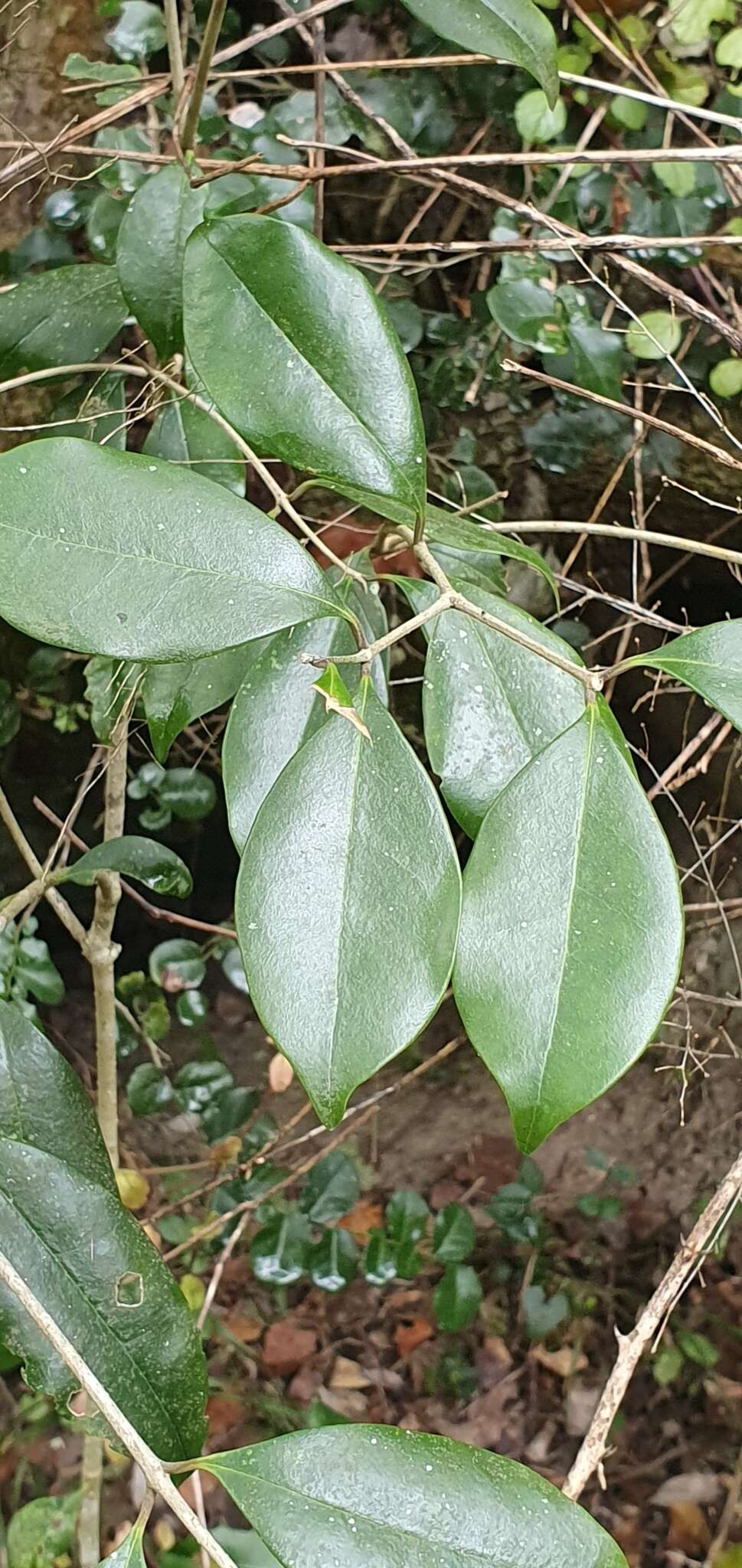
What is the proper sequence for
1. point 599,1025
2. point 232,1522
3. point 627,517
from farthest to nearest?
point 232,1522
point 627,517
point 599,1025

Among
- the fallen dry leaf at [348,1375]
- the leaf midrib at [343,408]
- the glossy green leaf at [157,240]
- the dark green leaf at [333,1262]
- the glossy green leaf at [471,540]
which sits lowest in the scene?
the fallen dry leaf at [348,1375]

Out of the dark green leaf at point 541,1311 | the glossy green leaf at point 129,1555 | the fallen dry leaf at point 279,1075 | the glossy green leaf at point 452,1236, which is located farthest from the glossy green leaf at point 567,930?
the dark green leaf at point 541,1311

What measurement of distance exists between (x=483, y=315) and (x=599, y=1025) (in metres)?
0.78

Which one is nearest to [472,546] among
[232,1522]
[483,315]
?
[483,315]

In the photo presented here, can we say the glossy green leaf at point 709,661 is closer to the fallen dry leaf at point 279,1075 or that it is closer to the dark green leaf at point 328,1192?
the dark green leaf at point 328,1192

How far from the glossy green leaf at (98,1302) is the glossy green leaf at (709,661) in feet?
1.42

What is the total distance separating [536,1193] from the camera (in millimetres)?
1386

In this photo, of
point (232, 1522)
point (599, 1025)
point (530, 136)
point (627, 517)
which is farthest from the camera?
point (232, 1522)

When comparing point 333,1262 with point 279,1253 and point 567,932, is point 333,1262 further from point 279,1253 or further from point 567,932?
point 567,932

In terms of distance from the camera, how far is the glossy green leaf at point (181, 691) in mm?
568

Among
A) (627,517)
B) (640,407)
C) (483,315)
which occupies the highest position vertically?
(483,315)

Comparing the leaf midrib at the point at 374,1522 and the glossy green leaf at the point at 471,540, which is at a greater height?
the glossy green leaf at the point at 471,540

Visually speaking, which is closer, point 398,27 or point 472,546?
point 472,546

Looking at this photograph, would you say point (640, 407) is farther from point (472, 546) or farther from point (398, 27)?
point (472, 546)
